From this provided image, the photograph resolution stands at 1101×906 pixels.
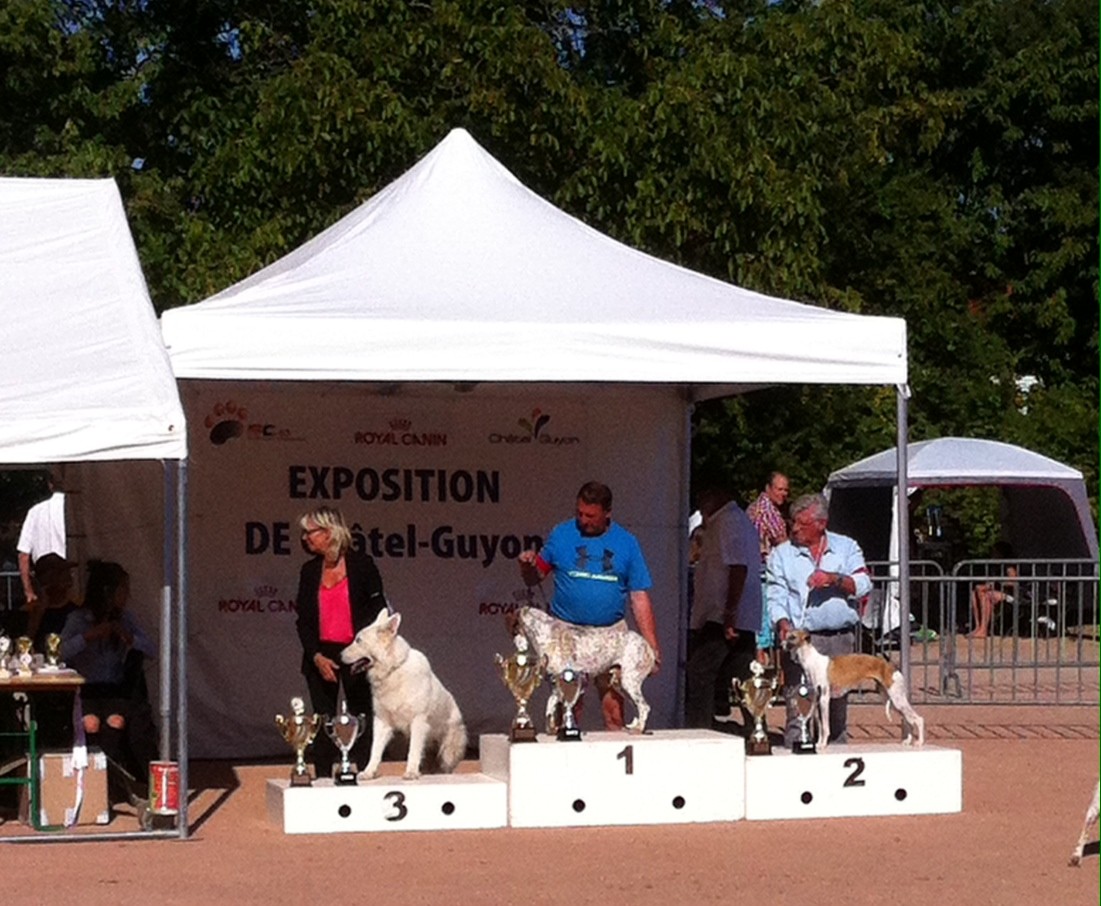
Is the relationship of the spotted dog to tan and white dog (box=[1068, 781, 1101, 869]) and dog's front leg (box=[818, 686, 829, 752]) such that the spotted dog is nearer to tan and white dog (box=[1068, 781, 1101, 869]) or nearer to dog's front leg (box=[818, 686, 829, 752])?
dog's front leg (box=[818, 686, 829, 752])

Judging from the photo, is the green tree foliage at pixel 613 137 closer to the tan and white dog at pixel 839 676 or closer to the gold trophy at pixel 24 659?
the tan and white dog at pixel 839 676

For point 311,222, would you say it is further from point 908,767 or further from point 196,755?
point 908,767

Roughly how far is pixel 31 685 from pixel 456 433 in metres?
4.09

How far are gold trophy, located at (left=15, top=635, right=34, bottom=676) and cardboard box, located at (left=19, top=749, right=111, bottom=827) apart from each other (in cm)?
42

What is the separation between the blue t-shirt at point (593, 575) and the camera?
461 inches

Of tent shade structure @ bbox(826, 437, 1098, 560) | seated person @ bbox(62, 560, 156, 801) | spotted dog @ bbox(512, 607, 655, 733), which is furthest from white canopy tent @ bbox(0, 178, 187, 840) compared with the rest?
tent shade structure @ bbox(826, 437, 1098, 560)

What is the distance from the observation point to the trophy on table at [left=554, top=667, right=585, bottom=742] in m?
11.2

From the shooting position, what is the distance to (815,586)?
12.1 m

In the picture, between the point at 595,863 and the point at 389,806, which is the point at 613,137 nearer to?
the point at 389,806

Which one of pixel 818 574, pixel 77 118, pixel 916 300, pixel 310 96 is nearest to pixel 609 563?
pixel 818 574

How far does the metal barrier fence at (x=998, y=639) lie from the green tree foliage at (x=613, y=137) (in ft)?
11.4

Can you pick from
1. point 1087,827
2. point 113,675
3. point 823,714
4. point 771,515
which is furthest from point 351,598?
point 771,515

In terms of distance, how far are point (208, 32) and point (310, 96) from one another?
583 cm

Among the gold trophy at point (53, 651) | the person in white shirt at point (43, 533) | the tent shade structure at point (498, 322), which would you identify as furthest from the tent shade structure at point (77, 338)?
the person in white shirt at point (43, 533)
